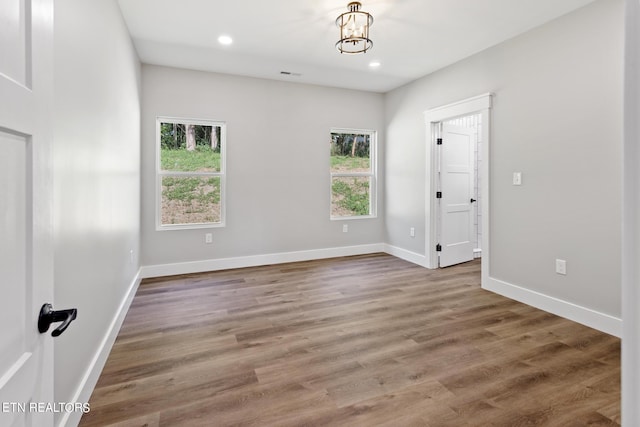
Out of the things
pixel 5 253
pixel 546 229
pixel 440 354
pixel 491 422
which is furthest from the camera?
pixel 546 229

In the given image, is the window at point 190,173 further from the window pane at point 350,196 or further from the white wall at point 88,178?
the window pane at point 350,196

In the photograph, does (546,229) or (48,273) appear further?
(546,229)

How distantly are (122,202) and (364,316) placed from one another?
95.4 inches

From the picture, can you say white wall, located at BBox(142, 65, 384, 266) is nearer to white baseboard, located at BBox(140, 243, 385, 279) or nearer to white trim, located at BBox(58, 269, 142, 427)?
white baseboard, located at BBox(140, 243, 385, 279)

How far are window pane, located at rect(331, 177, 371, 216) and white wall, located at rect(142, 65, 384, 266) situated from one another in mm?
187

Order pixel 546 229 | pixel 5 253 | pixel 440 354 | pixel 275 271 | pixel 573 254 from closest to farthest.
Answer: pixel 5 253, pixel 440 354, pixel 573 254, pixel 546 229, pixel 275 271

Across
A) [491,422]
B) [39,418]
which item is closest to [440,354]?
[491,422]

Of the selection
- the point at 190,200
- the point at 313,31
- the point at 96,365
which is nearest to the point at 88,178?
the point at 96,365

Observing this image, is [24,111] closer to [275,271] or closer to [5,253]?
[5,253]


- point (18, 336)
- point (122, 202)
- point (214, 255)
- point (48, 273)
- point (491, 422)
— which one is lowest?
point (491, 422)

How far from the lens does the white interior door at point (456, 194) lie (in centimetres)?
460

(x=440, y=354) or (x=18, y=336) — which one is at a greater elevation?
(x=18, y=336)

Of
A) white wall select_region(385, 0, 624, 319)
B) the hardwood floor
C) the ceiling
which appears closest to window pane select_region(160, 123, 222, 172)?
the ceiling

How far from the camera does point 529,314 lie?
3.02 meters
